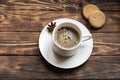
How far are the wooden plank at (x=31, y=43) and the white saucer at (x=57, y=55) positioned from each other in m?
0.04

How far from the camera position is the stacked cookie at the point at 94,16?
37.6 inches

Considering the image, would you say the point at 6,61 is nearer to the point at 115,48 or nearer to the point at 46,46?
the point at 46,46

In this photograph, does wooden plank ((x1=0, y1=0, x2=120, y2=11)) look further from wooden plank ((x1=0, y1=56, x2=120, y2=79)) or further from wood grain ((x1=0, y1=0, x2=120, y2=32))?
wooden plank ((x1=0, y1=56, x2=120, y2=79))

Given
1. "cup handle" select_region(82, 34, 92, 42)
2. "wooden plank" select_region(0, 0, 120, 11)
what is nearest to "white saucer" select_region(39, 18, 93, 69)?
"cup handle" select_region(82, 34, 92, 42)

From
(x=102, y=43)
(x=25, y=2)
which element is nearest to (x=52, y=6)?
(x=25, y=2)

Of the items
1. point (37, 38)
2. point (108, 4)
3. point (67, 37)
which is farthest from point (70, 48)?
point (108, 4)

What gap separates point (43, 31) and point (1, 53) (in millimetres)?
162

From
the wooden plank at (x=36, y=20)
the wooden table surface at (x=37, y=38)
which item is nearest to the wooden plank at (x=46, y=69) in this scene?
the wooden table surface at (x=37, y=38)

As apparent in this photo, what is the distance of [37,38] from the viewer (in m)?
0.94

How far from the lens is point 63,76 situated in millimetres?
887

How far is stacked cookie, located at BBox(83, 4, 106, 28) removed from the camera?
3.14ft

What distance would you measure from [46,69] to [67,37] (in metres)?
0.13

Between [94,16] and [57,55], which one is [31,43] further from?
[94,16]

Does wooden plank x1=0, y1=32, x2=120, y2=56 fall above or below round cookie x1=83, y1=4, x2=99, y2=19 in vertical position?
below
